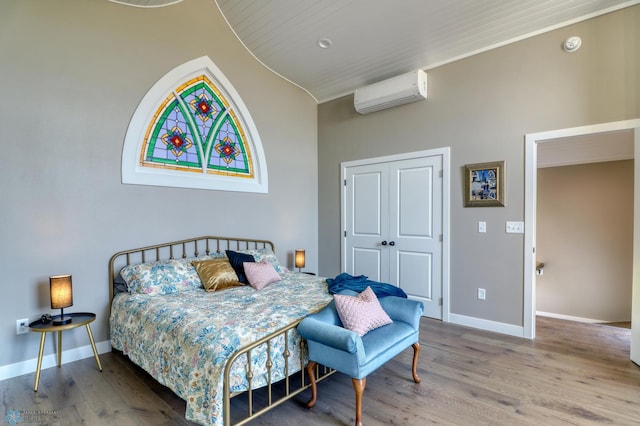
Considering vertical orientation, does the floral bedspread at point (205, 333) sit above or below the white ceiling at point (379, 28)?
below

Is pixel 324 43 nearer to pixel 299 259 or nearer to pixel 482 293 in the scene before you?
pixel 299 259

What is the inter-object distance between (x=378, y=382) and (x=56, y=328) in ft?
8.03

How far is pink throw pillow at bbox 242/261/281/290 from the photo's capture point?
3.11 meters

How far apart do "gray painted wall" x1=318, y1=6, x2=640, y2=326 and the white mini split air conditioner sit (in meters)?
0.14

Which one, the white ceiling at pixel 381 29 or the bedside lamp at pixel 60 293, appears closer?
the bedside lamp at pixel 60 293

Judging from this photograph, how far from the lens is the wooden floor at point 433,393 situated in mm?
2020

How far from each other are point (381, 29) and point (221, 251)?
3121mm

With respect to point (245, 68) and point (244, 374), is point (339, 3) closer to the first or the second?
point (245, 68)

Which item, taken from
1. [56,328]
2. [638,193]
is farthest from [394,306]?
[56,328]

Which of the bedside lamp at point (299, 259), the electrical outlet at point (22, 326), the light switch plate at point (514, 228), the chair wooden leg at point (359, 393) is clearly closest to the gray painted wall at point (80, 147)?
the electrical outlet at point (22, 326)

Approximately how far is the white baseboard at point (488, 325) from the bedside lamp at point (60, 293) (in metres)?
3.85

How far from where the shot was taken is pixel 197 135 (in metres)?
3.69

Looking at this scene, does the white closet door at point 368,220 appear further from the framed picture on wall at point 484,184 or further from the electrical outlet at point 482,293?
the electrical outlet at point 482,293

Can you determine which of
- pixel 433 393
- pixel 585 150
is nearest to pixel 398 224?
pixel 433 393
